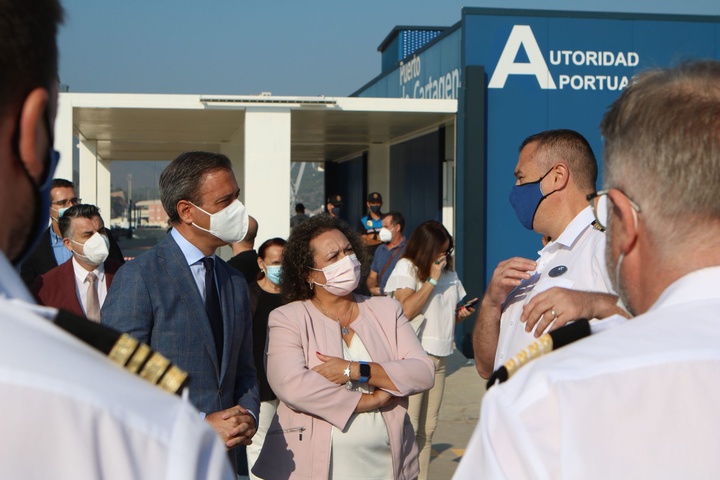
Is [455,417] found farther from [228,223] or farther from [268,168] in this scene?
[228,223]

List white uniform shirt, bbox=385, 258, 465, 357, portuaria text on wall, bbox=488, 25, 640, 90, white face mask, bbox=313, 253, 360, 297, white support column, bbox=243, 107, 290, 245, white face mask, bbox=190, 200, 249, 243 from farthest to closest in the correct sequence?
portuaria text on wall, bbox=488, 25, 640, 90 → white support column, bbox=243, 107, 290, 245 → white uniform shirt, bbox=385, 258, 465, 357 → white face mask, bbox=313, 253, 360, 297 → white face mask, bbox=190, 200, 249, 243

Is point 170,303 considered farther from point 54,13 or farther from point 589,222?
point 54,13

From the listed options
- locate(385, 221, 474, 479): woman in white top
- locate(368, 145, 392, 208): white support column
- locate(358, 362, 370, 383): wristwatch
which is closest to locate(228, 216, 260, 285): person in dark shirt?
locate(385, 221, 474, 479): woman in white top

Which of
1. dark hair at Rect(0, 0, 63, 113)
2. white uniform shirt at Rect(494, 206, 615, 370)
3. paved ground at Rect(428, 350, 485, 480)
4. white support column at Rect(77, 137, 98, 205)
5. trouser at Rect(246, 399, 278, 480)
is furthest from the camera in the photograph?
white support column at Rect(77, 137, 98, 205)

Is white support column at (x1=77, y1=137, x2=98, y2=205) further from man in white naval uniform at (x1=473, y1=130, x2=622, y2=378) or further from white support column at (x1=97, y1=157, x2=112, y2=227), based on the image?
man in white naval uniform at (x1=473, y1=130, x2=622, y2=378)

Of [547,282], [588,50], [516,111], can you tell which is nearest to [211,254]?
[547,282]

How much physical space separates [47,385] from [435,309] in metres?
6.33

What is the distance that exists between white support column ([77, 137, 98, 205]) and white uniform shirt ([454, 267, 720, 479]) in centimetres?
1579

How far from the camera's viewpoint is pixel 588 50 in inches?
474

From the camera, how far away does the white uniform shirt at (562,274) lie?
3418 millimetres

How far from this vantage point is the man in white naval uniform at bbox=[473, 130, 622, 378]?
11.4 feet

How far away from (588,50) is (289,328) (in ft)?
30.8

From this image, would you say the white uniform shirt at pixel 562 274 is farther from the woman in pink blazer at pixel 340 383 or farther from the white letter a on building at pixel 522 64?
the white letter a on building at pixel 522 64

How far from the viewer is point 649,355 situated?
1349mm
